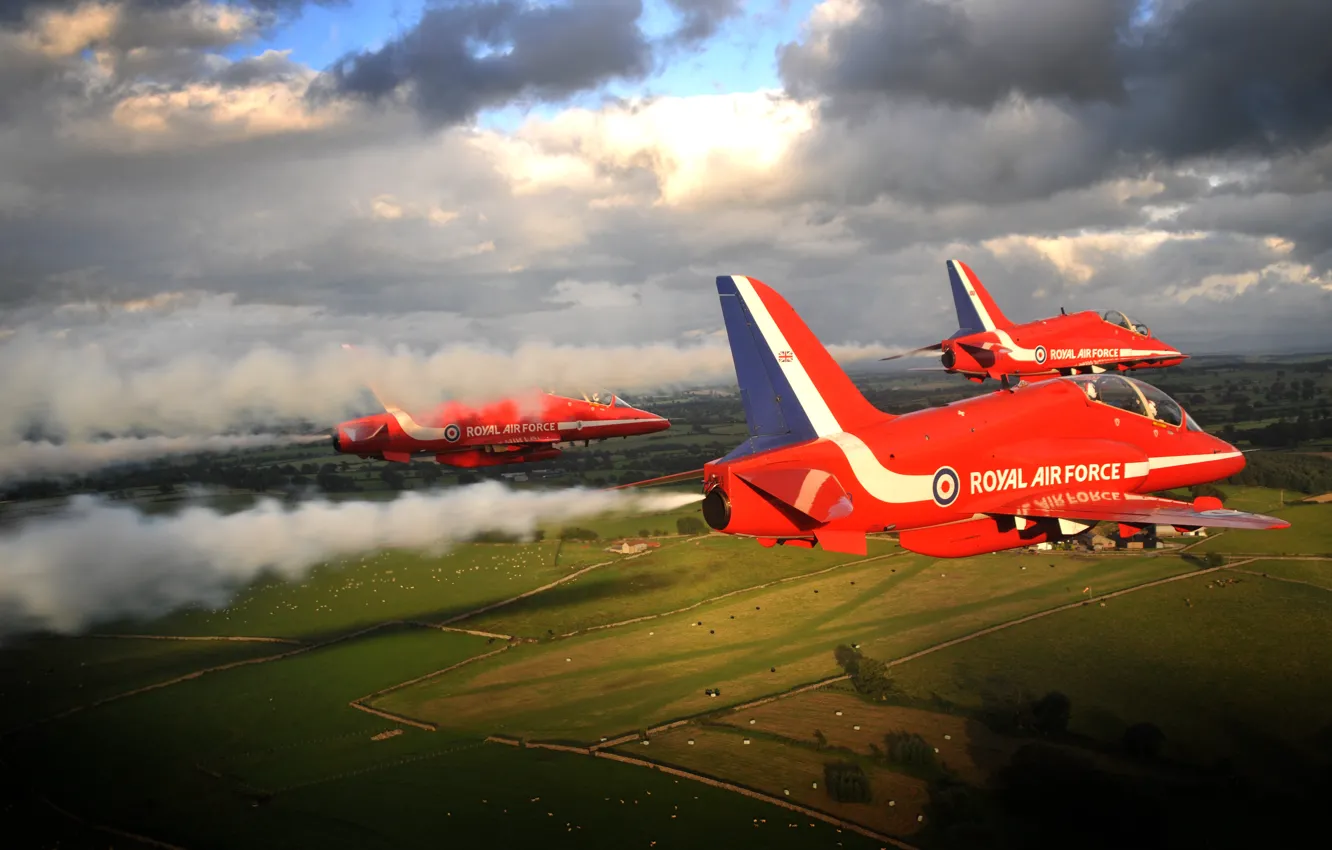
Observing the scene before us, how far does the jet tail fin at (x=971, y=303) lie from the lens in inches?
2064

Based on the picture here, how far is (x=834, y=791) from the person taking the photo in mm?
60406

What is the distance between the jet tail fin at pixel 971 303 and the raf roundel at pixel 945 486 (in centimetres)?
3182

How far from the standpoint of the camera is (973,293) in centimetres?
5266

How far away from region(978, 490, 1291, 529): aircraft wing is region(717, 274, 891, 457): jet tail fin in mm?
4702

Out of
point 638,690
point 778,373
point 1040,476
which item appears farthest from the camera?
point 638,690

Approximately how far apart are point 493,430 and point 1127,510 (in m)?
36.4

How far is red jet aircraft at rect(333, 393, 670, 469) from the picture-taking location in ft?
161

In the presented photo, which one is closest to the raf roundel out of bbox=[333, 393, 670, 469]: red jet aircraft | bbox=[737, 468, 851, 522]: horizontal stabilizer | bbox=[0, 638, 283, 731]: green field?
bbox=[737, 468, 851, 522]: horizontal stabilizer

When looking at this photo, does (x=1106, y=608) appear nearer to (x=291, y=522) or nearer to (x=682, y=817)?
(x=682, y=817)

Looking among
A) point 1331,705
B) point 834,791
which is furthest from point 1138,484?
point 1331,705

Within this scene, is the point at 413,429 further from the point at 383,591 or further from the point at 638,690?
the point at 383,591

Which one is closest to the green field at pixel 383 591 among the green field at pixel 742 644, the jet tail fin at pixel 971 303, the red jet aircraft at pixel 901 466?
the green field at pixel 742 644

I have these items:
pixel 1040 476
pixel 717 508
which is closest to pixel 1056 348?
pixel 1040 476

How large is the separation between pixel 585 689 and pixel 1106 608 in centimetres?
4565
